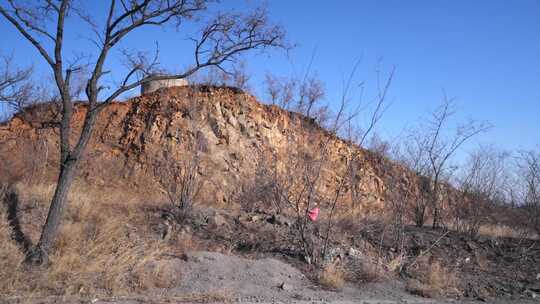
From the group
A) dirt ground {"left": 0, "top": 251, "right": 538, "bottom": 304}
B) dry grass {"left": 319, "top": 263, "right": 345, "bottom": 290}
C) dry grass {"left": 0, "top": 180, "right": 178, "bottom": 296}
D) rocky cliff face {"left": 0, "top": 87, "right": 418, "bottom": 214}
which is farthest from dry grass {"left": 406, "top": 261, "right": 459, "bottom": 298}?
rocky cliff face {"left": 0, "top": 87, "right": 418, "bottom": 214}

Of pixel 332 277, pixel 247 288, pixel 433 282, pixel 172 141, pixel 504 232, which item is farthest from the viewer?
pixel 172 141

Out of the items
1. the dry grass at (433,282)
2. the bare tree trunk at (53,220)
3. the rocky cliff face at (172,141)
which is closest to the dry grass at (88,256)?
the bare tree trunk at (53,220)

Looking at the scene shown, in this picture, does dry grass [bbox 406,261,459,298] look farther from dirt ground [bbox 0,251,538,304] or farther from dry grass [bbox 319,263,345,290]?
dry grass [bbox 319,263,345,290]

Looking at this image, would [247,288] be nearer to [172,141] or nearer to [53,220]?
[53,220]

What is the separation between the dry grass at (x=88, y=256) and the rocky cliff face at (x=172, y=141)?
5.89 m

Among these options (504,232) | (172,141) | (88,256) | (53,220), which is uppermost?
(172,141)

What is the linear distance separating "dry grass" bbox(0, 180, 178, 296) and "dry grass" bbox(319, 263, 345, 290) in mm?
2725

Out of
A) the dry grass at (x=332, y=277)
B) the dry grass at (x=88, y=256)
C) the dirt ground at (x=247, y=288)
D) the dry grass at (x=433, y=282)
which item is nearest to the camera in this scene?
the dry grass at (x=88, y=256)

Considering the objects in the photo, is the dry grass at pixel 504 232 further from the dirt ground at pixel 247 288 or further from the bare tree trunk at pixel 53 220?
the bare tree trunk at pixel 53 220

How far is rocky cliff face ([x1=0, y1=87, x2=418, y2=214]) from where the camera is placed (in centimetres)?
1684

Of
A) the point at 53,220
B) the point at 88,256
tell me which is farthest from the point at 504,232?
the point at 53,220

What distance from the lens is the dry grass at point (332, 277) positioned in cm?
752

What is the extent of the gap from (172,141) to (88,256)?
11430 millimetres

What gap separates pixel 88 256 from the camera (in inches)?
292
